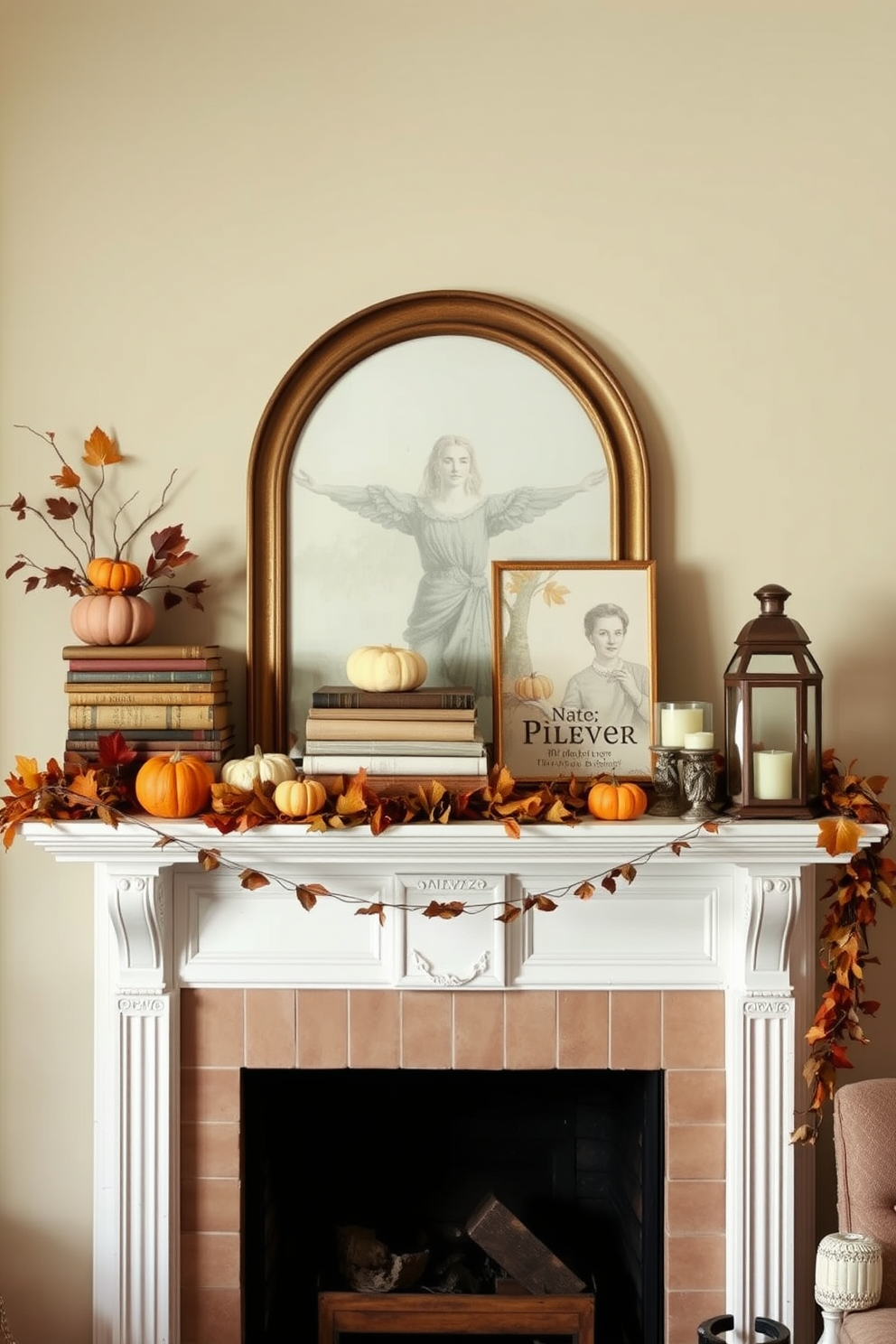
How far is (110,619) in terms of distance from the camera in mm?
2176

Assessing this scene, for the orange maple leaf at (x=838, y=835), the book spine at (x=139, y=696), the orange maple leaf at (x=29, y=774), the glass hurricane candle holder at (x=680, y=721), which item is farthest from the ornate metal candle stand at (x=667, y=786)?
the orange maple leaf at (x=29, y=774)

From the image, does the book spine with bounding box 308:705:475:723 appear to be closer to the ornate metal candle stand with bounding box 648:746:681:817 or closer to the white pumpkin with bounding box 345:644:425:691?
the white pumpkin with bounding box 345:644:425:691

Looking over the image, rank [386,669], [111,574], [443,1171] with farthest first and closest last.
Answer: [443,1171], [111,574], [386,669]

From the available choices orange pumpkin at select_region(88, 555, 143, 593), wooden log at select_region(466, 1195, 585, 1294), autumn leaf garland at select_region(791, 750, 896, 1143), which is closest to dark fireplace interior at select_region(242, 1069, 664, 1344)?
wooden log at select_region(466, 1195, 585, 1294)

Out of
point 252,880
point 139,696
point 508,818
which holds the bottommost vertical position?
point 252,880

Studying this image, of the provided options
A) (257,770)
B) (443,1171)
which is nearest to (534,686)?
(257,770)

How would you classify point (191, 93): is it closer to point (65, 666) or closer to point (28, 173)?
point (28, 173)

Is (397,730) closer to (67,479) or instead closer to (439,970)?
(439,970)

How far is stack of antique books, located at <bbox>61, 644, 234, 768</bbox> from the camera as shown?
213cm

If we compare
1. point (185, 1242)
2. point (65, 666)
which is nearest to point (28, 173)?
point (65, 666)

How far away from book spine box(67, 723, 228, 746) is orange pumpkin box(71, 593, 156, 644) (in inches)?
6.7

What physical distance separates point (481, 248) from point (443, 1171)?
1835mm

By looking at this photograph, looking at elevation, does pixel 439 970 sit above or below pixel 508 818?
below

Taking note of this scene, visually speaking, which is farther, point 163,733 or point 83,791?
point 163,733
